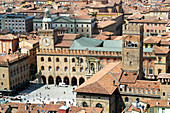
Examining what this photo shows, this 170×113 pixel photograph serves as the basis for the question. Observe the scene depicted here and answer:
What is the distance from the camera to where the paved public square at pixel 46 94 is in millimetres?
98062

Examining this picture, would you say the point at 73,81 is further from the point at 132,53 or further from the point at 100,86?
the point at 100,86

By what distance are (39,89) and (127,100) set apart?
32828 mm

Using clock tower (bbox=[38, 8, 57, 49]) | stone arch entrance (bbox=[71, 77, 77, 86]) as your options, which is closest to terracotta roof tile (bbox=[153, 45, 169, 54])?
stone arch entrance (bbox=[71, 77, 77, 86])

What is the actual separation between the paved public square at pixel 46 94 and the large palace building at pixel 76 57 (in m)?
3.75

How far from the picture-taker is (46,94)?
10300cm

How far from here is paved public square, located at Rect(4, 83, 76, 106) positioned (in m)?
98.1

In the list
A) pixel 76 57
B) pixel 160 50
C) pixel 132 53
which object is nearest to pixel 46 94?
pixel 76 57

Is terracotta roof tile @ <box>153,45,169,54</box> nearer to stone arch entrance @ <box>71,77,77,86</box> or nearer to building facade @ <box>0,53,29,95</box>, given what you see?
stone arch entrance @ <box>71,77,77,86</box>

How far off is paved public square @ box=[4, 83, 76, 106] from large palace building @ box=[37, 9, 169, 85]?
3745mm

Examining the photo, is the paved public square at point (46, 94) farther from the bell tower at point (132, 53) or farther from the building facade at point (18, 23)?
the building facade at point (18, 23)

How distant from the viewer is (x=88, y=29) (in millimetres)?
148750

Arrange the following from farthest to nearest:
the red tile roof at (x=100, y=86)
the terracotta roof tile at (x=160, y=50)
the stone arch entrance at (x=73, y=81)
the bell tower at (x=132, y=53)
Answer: the stone arch entrance at (x=73, y=81)
the terracotta roof tile at (x=160, y=50)
the bell tower at (x=132, y=53)
the red tile roof at (x=100, y=86)

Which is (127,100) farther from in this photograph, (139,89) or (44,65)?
(44,65)

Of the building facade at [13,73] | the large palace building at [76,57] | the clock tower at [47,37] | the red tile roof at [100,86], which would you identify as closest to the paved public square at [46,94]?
the building facade at [13,73]
